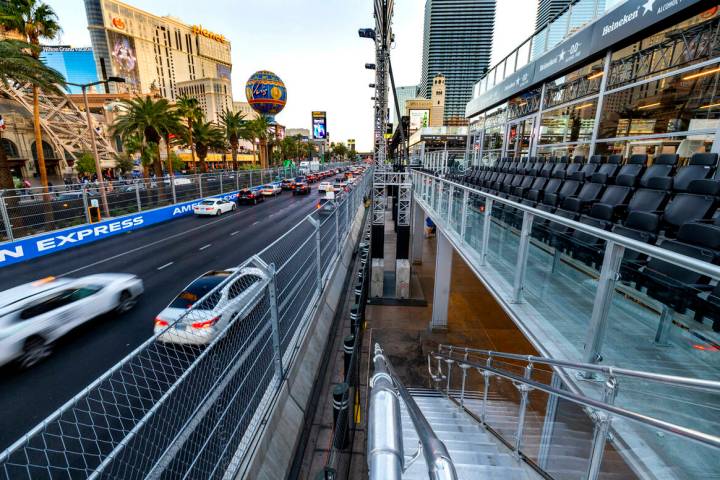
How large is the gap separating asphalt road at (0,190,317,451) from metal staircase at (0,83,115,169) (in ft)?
152

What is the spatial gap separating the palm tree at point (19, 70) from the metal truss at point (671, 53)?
26.5 m

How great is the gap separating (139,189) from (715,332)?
86.4 ft

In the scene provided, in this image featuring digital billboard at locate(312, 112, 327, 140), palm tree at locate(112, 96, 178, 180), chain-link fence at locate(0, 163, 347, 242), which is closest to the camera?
chain-link fence at locate(0, 163, 347, 242)

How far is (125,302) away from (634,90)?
16991 millimetres

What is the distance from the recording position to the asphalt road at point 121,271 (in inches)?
246

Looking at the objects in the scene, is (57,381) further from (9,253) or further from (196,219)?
(196,219)

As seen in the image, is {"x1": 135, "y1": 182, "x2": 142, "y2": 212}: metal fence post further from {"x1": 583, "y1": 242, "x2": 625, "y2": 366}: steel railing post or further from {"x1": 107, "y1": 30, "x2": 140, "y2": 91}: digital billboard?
{"x1": 107, "y1": 30, "x2": 140, "y2": 91}: digital billboard

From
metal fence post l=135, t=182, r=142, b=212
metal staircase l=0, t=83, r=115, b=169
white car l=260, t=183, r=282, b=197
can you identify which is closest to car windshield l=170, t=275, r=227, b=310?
metal fence post l=135, t=182, r=142, b=212

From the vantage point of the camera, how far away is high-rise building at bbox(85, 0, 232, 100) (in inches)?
5138

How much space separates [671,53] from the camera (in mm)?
8914

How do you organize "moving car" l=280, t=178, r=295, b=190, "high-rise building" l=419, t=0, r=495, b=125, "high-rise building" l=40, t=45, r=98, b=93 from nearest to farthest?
"moving car" l=280, t=178, r=295, b=190
"high-rise building" l=40, t=45, r=98, b=93
"high-rise building" l=419, t=0, r=495, b=125

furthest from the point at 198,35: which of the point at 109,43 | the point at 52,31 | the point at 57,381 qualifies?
the point at 57,381

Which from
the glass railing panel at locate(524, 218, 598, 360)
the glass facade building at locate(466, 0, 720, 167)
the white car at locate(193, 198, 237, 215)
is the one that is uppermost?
the glass facade building at locate(466, 0, 720, 167)

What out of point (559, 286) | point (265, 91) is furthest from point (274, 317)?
point (265, 91)
